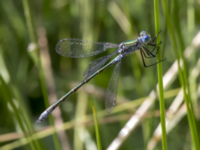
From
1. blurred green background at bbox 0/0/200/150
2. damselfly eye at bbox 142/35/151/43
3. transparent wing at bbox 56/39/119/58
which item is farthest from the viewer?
blurred green background at bbox 0/0/200/150

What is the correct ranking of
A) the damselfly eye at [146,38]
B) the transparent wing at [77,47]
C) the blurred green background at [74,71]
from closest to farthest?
the damselfly eye at [146,38] → the transparent wing at [77,47] → the blurred green background at [74,71]

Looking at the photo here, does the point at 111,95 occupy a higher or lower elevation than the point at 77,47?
lower

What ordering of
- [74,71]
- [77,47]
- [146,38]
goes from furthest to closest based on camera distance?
1. [74,71]
2. [77,47]
3. [146,38]

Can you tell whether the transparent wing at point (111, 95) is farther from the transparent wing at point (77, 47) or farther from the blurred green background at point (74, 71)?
the transparent wing at point (77, 47)

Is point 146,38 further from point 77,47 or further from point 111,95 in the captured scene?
point 77,47

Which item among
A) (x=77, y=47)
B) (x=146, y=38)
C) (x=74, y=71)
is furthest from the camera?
(x=74, y=71)

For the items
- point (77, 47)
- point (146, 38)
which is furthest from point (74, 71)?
point (146, 38)

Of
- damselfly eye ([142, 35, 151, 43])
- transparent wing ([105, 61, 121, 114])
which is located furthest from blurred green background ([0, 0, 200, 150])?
damselfly eye ([142, 35, 151, 43])

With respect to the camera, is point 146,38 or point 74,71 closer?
point 146,38

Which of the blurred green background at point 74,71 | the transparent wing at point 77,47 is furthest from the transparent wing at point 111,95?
the transparent wing at point 77,47

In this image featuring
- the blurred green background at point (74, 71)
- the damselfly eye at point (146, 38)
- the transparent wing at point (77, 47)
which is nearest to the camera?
the damselfly eye at point (146, 38)

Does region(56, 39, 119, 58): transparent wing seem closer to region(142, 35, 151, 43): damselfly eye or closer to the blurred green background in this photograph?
the blurred green background
